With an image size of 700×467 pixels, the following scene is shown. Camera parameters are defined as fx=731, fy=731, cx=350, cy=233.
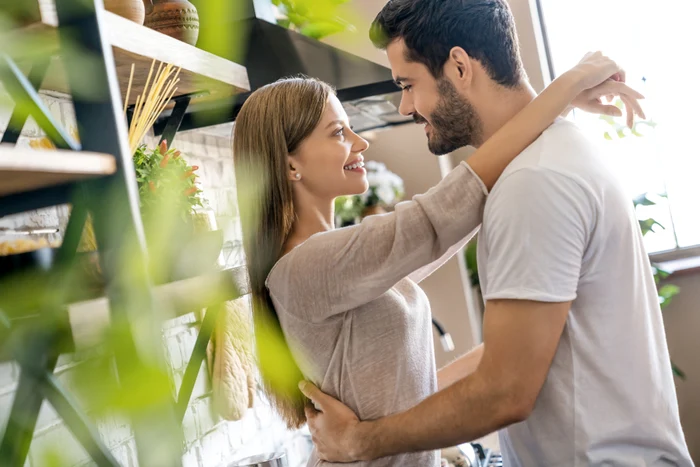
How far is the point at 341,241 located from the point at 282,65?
0.74 m

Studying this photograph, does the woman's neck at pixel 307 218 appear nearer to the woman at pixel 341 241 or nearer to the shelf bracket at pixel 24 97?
the woman at pixel 341 241

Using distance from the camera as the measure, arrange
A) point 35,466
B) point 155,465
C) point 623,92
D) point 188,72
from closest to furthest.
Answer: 1. point 35,466
2. point 155,465
3. point 623,92
4. point 188,72

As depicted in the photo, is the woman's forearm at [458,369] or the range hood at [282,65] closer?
the woman's forearm at [458,369]

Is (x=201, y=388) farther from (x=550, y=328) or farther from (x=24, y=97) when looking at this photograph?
(x=24, y=97)

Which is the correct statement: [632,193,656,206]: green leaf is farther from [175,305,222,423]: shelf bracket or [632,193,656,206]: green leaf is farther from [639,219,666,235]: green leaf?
[175,305,222,423]: shelf bracket

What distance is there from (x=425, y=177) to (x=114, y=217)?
9.19 ft

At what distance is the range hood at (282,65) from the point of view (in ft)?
5.53

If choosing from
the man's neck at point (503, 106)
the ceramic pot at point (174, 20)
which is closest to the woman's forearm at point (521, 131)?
the man's neck at point (503, 106)

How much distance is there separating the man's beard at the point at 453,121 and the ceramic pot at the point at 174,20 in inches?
18.6

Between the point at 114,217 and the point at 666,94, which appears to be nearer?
the point at 114,217

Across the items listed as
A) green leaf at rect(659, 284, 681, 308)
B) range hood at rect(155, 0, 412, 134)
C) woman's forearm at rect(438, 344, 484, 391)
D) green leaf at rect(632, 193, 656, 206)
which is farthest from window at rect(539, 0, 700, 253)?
woman's forearm at rect(438, 344, 484, 391)

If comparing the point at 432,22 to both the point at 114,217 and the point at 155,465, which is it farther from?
the point at 155,465

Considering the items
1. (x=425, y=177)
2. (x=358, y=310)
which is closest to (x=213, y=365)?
(x=358, y=310)

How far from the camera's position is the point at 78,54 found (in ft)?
1.42
